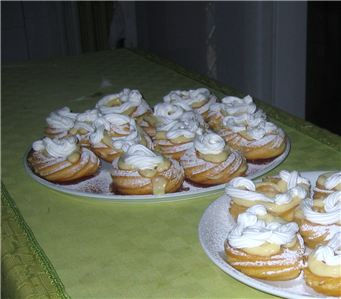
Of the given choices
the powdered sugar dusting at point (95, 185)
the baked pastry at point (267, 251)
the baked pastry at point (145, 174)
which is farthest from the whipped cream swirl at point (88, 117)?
the baked pastry at point (267, 251)

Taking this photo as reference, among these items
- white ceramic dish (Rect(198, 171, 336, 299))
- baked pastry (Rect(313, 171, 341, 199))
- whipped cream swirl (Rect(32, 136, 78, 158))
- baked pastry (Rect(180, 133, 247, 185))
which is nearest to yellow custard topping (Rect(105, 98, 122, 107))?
whipped cream swirl (Rect(32, 136, 78, 158))

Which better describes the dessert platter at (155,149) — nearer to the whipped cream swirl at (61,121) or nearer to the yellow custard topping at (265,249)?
the whipped cream swirl at (61,121)

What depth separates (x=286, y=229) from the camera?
3.21 feet

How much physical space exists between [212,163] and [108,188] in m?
0.30

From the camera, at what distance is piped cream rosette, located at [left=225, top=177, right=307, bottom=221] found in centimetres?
111

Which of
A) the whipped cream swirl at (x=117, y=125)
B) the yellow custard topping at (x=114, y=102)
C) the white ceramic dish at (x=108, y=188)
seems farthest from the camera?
the yellow custard topping at (x=114, y=102)

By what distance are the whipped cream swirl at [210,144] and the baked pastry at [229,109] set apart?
30 centimetres

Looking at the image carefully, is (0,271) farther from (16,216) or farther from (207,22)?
(207,22)

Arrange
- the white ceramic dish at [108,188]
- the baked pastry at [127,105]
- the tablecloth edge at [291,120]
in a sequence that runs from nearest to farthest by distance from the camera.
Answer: the white ceramic dish at [108,188] → the tablecloth edge at [291,120] → the baked pastry at [127,105]

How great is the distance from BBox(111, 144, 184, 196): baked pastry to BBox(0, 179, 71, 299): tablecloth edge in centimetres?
27

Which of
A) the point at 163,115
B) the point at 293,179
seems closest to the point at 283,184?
the point at 293,179

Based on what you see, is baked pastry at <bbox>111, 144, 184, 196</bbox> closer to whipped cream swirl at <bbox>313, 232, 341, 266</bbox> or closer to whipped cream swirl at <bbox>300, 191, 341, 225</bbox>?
whipped cream swirl at <bbox>300, 191, 341, 225</bbox>

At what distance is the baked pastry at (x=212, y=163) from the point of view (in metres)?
1.38

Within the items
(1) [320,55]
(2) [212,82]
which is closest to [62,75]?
(2) [212,82]
